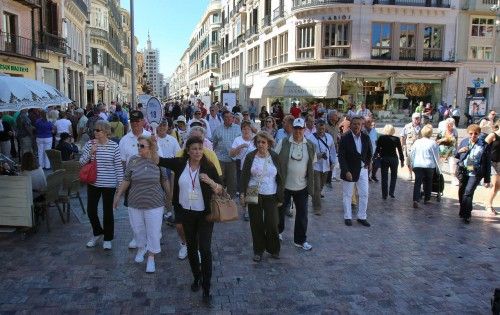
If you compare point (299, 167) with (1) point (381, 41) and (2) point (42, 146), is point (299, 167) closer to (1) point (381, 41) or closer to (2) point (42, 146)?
(2) point (42, 146)

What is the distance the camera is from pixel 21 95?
693cm

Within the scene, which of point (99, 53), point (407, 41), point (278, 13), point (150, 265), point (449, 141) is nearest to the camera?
point (150, 265)

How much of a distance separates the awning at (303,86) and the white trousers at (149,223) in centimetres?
1805

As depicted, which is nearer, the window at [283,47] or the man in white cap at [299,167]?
the man in white cap at [299,167]

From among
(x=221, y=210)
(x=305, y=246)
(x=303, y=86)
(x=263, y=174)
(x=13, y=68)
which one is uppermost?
(x=13, y=68)

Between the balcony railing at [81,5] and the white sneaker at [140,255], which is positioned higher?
the balcony railing at [81,5]

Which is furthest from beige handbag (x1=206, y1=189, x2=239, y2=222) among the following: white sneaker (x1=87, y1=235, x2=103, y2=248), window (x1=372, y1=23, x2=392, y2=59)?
window (x1=372, y1=23, x2=392, y2=59)

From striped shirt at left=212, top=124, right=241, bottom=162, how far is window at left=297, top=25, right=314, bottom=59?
76.0ft

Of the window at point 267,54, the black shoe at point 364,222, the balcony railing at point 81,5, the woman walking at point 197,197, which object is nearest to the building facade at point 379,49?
the window at point 267,54

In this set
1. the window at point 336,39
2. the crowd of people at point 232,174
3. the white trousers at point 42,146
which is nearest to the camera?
the crowd of people at point 232,174

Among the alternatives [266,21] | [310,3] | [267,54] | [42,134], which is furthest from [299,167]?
[267,54]

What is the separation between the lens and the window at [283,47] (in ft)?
110

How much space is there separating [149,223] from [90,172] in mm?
1175

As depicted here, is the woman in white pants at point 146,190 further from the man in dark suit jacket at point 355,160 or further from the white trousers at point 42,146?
the white trousers at point 42,146
